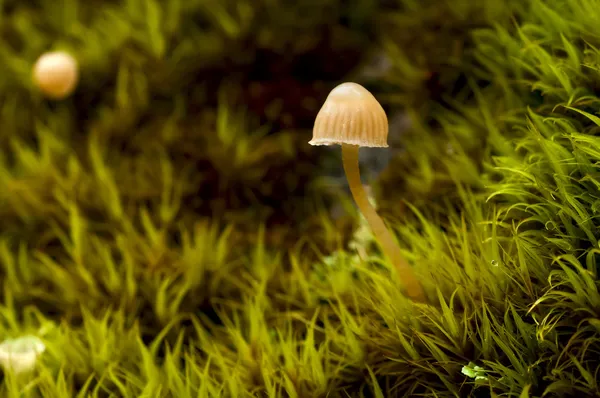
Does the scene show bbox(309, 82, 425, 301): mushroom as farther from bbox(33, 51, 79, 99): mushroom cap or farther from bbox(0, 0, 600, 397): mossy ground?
bbox(33, 51, 79, 99): mushroom cap

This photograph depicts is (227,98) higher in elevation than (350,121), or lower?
lower

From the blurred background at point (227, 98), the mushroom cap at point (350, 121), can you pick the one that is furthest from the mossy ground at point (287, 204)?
the mushroom cap at point (350, 121)

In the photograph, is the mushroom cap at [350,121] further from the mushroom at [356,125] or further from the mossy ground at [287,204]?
the mossy ground at [287,204]

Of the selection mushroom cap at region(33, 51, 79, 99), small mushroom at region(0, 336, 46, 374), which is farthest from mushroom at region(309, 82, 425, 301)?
mushroom cap at region(33, 51, 79, 99)

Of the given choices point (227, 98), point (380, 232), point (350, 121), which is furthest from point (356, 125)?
point (227, 98)

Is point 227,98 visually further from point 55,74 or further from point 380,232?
point 380,232

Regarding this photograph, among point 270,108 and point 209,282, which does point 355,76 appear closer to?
point 270,108
